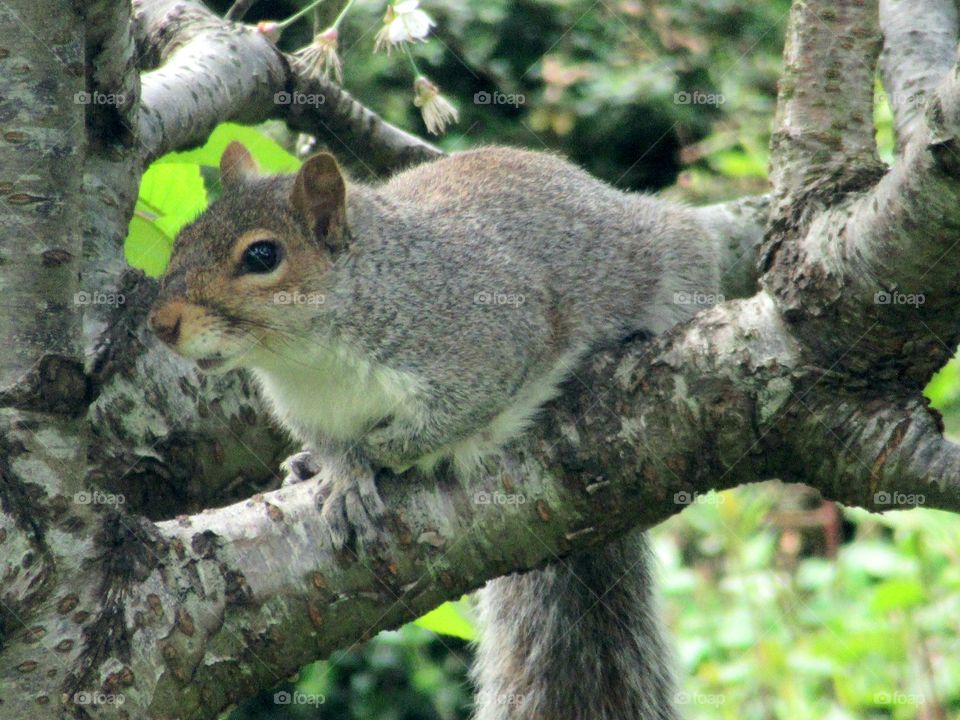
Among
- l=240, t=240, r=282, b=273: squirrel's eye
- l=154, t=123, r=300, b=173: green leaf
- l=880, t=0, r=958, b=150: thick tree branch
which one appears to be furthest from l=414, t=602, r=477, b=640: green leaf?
l=880, t=0, r=958, b=150: thick tree branch

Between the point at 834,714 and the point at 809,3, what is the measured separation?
2.11 m

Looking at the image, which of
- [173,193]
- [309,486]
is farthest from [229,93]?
[309,486]

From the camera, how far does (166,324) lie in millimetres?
1909

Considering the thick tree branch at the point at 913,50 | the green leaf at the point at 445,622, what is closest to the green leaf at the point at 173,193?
the green leaf at the point at 445,622

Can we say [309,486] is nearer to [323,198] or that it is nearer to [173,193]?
[323,198]

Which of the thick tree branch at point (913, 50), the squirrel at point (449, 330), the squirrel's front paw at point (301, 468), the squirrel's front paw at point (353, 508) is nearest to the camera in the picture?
the squirrel's front paw at point (353, 508)

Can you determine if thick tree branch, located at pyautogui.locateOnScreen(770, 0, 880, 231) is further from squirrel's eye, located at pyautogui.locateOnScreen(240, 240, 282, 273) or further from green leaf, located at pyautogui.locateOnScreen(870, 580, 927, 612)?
green leaf, located at pyautogui.locateOnScreen(870, 580, 927, 612)

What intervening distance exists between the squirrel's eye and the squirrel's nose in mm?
198

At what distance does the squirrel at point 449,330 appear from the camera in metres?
2.06

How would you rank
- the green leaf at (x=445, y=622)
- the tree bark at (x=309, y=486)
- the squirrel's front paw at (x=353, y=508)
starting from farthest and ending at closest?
the green leaf at (x=445, y=622) → the squirrel's front paw at (x=353, y=508) → the tree bark at (x=309, y=486)

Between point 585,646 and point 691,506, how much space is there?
1715 millimetres

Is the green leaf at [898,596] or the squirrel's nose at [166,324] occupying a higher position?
the squirrel's nose at [166,324]

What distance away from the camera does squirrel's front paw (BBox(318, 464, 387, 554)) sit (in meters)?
1.81

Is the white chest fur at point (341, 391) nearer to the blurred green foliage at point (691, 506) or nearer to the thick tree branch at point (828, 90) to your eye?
the blurred green foliage at point (691, 506)
